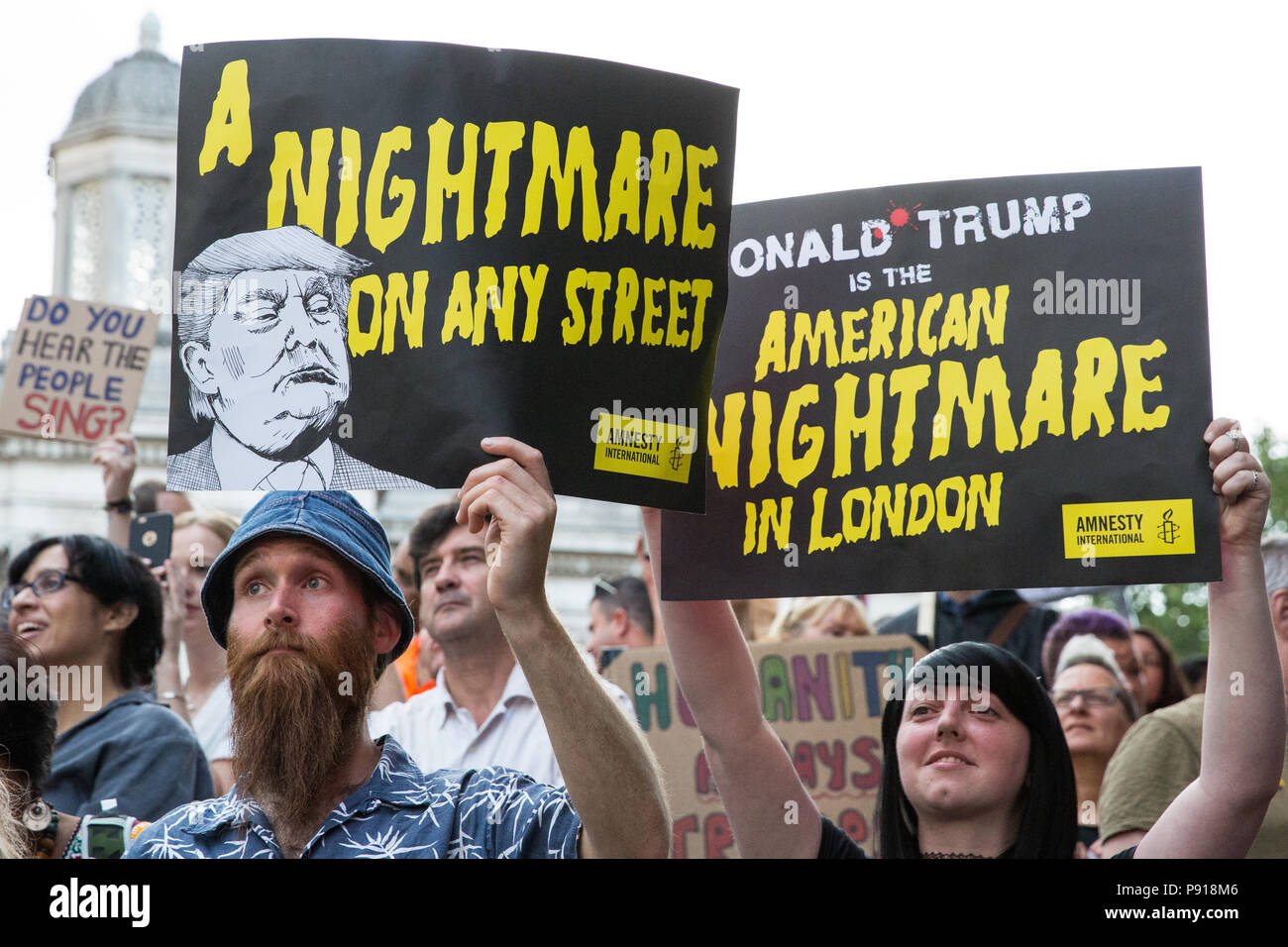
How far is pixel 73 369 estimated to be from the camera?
19.1 ft

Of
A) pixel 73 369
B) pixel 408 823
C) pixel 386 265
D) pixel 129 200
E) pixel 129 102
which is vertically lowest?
pixel 408 823

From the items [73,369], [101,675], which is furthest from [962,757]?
[73,369]

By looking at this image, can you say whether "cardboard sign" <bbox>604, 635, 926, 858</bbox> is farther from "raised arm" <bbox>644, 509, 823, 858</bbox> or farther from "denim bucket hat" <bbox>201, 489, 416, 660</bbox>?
"denim bucket hat" <bbox>201, 489, 416, 660</bbox>

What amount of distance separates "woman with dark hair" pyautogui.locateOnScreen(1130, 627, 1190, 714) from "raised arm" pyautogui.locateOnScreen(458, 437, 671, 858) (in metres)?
3.93

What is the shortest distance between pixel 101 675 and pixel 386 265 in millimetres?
1843

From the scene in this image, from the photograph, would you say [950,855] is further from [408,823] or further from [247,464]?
[247,464]

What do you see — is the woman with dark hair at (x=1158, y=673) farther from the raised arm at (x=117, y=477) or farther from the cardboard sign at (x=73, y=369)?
the cardboard sign at (x=73, y=369)

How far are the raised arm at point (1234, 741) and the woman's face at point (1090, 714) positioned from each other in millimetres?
2154

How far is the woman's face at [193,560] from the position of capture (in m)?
4.83
